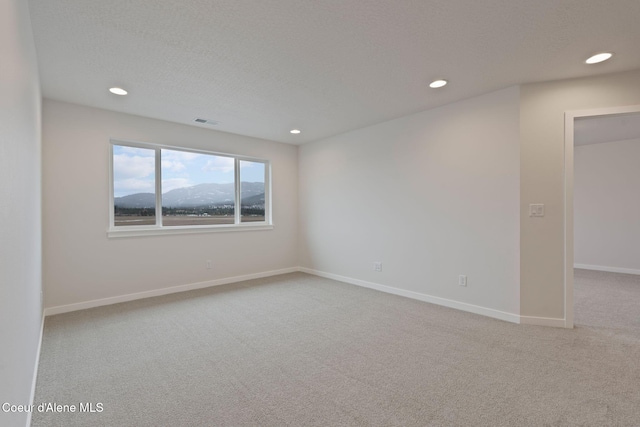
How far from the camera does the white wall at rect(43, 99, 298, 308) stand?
341 centimetres

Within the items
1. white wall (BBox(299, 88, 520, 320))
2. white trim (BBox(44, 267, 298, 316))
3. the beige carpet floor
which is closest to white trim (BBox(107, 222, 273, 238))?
white trim (BBox(44, 267, 298, 316))

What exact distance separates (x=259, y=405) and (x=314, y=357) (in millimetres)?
671

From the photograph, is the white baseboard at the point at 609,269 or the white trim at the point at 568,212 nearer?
the white trim at the point at 568,212

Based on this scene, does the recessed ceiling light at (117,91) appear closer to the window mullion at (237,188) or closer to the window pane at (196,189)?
the window pane at (196,189)

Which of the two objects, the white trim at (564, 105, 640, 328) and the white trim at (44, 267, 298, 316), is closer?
the white trim at (564, 105, 640, 328)

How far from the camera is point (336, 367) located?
224 cm

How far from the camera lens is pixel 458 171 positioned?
3.56m

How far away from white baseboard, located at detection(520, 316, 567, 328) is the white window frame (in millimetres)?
4003

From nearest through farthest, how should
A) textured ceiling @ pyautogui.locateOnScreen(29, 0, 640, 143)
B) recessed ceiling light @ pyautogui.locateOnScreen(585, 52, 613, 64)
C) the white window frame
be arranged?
textured ceiling @ pyautogui.locateOnScreen(29, 0, 640, 143), recessed ceiling light @ pyautogui.locateOnScreen(585, 52, 613, 64), the white window frame

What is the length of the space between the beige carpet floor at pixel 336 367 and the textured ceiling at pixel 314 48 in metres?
2.53

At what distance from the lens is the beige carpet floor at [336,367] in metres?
1.73

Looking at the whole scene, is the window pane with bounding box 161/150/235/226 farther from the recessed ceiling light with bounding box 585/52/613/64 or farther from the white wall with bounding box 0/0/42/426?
the recessed ceiling light with bounding box 585/52/613/64

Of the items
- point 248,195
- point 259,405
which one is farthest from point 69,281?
point 259,405

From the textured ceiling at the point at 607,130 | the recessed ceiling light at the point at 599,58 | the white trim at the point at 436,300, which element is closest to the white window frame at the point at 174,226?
the white trim at the point at 436,300
